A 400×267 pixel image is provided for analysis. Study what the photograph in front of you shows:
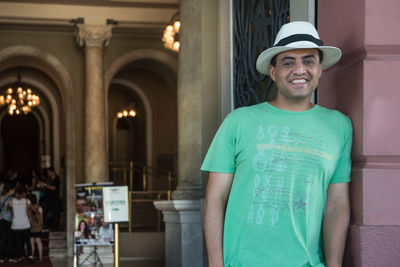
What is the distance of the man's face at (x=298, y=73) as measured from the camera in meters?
2.62

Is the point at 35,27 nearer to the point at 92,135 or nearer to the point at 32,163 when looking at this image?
the point at 92,135

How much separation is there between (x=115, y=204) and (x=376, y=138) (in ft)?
23.4

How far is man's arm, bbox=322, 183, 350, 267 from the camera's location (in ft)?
8.61

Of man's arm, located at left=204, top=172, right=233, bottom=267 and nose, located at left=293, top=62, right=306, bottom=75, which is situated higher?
nose, located at left=293, top=62, right=306, bottom=75

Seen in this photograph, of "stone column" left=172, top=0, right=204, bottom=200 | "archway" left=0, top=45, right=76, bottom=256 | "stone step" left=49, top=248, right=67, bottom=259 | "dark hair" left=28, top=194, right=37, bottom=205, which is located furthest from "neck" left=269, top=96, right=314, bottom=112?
"dark hair" left=28, top=194, right=37, bottom=205

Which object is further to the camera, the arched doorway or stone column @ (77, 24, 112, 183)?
the arched doorway

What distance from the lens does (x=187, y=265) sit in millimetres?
7547

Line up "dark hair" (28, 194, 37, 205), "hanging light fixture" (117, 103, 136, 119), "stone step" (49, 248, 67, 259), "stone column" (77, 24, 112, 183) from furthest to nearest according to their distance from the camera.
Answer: "hanging light fixture" (117, 103, 136, 119)
"dark hair" (28, 194, 37, 205)
"stone step" (49, 248, 67, 259)
"stone column" (77, 24, 112, 183)

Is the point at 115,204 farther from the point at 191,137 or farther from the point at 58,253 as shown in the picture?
the point at 58,253

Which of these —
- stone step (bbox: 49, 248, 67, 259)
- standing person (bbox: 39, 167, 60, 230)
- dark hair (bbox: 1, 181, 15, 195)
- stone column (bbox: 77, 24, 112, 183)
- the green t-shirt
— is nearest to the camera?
the green t-shirt

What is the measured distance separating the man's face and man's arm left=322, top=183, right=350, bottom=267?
42cm

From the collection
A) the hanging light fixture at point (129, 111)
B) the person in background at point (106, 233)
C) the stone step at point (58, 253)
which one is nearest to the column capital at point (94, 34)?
the stone step at point (58, 253)

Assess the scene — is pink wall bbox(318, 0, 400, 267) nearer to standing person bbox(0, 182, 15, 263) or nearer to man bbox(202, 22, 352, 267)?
man bbox(202, 22, 352, 267)

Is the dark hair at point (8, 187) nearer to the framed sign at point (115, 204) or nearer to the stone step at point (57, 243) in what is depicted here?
the stone step at point (57, 243)
